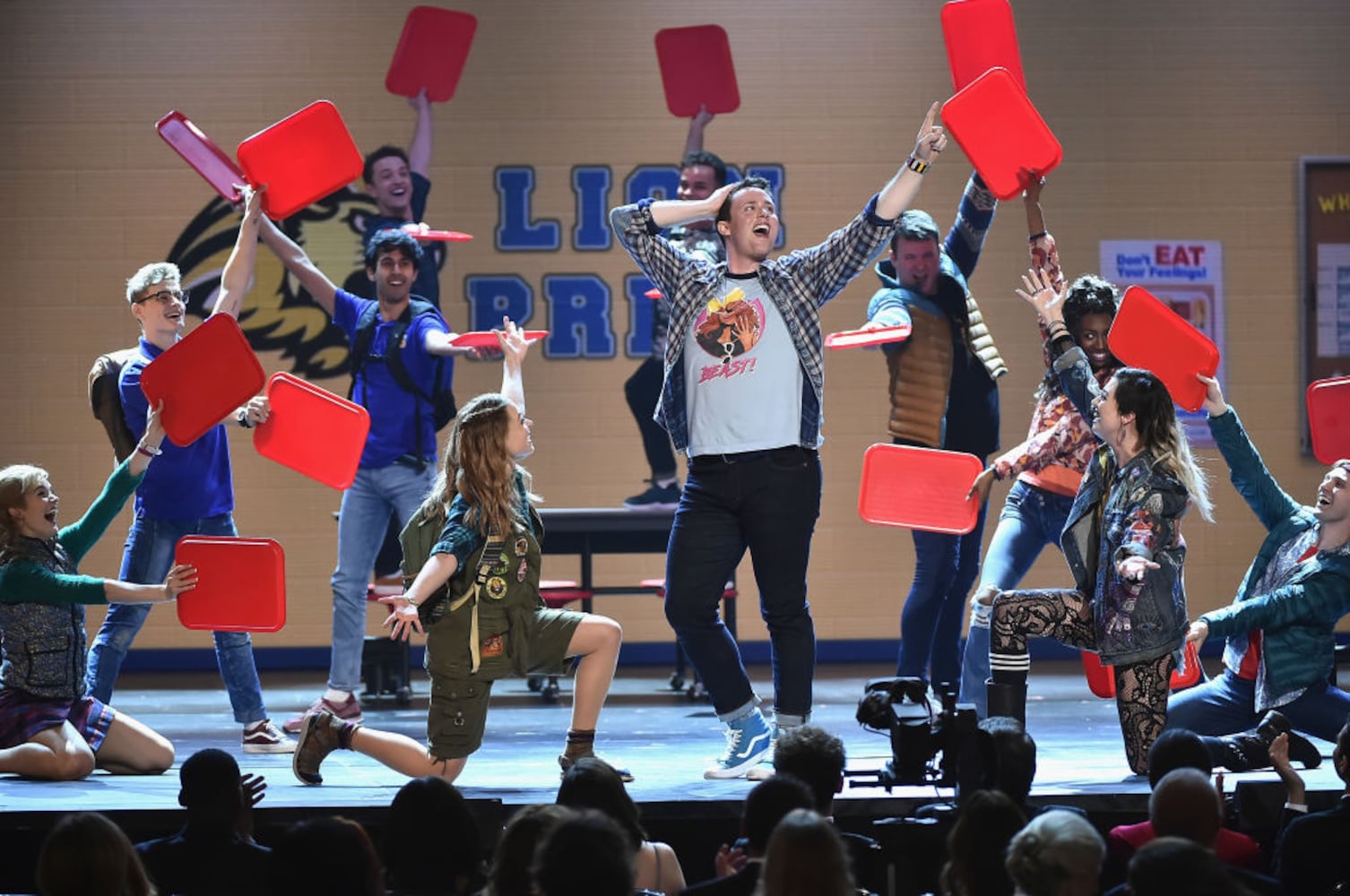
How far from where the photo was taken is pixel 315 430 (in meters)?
5.41

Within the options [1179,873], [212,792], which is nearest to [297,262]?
[212,792]

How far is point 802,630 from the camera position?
478 centimetres

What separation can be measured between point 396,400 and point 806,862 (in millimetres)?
3561

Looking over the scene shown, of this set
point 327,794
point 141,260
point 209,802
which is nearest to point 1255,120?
point 141,260

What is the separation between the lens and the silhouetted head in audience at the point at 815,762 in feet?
12.4

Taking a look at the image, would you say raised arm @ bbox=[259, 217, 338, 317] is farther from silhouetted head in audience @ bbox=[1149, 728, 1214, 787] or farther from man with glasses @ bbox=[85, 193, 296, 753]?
silhouetted head in audience @ bbox=[1149, 728, 1214, 787]

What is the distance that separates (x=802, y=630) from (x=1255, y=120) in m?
5.33

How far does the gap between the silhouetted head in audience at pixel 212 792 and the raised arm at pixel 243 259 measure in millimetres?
2052

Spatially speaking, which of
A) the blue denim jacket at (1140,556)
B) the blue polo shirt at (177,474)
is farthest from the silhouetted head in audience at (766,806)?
the blue polo shirt at (177,474)

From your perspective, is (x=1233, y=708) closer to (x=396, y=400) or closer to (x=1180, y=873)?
(x=1180, y=873)

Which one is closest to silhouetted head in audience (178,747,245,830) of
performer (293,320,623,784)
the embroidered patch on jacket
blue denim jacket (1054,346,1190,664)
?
A: performer (293,320,623,784)

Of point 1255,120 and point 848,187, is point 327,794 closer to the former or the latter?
point 848,187

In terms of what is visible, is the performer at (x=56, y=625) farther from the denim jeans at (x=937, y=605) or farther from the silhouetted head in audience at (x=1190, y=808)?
the silhouetted head in audience at (x=1190, y=808)

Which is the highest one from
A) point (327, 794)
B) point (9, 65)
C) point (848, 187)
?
point (9, 65)
